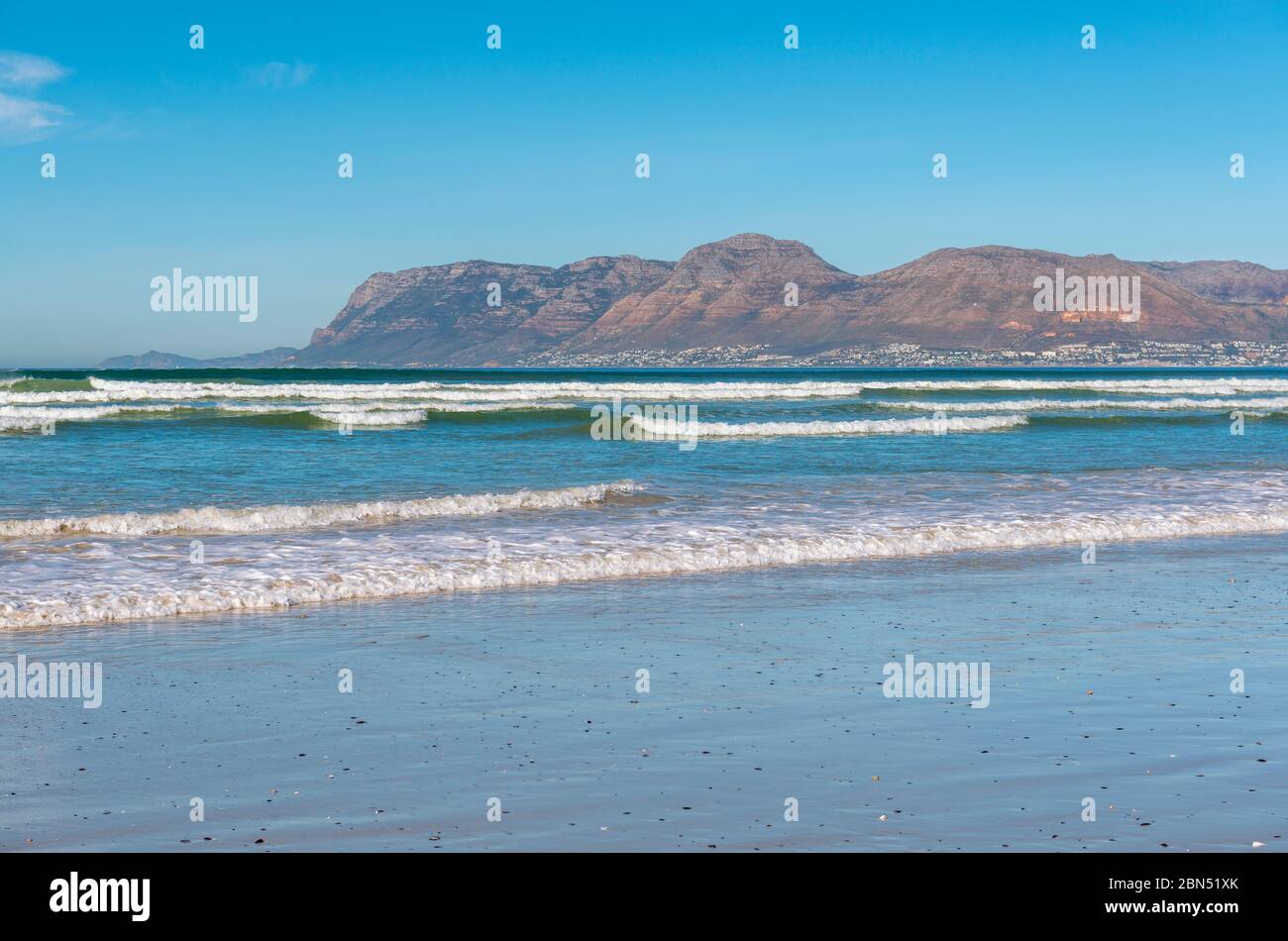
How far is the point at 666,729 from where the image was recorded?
21.9 feet

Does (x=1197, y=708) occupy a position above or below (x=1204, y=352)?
below

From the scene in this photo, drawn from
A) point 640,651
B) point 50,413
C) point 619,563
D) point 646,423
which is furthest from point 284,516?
point 50,413

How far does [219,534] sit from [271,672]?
6.88 meters

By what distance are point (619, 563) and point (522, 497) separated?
16.7ft

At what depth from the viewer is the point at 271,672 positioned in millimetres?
8188

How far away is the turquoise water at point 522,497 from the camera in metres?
12.1

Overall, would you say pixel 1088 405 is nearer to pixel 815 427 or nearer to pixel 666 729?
pixel 815 427

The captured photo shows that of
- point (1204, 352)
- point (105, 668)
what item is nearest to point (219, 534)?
point (105, 668)

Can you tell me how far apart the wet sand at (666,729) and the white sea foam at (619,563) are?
0.56m

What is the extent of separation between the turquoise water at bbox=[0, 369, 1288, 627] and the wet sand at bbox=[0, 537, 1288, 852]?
1.69m

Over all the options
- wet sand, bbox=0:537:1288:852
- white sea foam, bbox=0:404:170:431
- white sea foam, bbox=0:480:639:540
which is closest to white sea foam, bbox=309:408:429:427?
white sea foam, bbox=0:404:170:431
